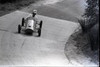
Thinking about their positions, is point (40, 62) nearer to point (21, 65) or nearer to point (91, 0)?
point (21, 65)

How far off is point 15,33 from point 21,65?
1.01 m

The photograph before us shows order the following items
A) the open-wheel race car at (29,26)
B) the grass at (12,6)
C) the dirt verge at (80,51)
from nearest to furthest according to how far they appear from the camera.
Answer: the dirt verge at (80,51)
the open-wheel race car at (29,26)
the grass at (12,6)

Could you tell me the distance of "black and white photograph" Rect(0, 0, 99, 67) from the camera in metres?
2.82

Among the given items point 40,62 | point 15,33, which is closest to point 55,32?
point 15,33

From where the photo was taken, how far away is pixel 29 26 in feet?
11.8

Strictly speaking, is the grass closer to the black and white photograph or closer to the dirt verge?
the black and white photograph

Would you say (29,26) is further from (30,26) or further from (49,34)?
(49,34)

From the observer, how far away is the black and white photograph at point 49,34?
9.24 ft

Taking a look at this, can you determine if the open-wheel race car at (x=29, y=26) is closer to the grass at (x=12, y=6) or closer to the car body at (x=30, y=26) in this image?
the car body at (x=30, y=26)

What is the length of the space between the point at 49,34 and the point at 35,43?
0.38 m

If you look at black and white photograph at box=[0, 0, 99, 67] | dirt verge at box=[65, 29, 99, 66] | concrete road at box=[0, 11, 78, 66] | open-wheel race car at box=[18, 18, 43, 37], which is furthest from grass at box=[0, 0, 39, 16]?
dirt verge at box=[65, 29, 99, 66]

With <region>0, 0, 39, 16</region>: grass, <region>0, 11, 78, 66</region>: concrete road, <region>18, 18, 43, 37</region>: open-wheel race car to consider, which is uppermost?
<region>0, 0, 39, 16</region>: grass

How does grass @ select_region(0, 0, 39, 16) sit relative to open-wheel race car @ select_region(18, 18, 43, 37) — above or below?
above

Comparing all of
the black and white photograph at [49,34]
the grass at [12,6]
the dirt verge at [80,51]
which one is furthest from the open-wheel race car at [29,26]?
the grass at [12,6]
